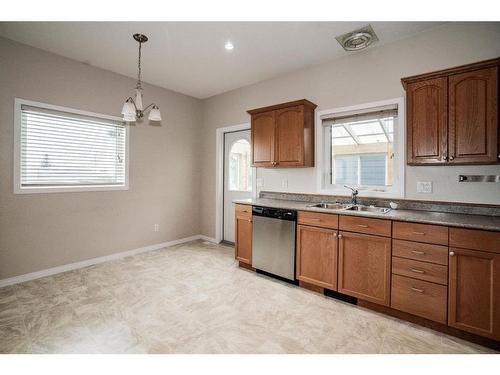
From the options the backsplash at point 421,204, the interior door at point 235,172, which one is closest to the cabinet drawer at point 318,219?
the backsplash at point 421,204

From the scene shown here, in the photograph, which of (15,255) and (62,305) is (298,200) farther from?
(15,255)

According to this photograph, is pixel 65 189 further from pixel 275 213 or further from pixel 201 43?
pixel 275 213

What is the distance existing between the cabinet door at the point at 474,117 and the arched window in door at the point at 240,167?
9.17 ft

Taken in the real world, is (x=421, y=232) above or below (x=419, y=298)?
above

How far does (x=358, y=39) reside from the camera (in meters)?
2.68

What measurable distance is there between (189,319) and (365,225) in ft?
5.99

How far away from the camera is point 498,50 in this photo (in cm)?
224

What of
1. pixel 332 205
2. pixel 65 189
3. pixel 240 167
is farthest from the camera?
pixel 240 167

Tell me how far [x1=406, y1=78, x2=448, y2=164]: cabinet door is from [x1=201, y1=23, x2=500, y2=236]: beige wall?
0.32m

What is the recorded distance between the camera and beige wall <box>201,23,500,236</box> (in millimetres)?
2309

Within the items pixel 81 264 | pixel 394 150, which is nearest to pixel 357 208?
pixel 394 150

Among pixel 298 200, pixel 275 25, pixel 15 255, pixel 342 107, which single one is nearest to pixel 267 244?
pixel 298 200

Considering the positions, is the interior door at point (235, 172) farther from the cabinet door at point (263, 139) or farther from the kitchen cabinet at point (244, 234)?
the kitchen cabinet at point (244, 234)

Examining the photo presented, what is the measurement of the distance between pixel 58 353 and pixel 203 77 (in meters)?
3.60
